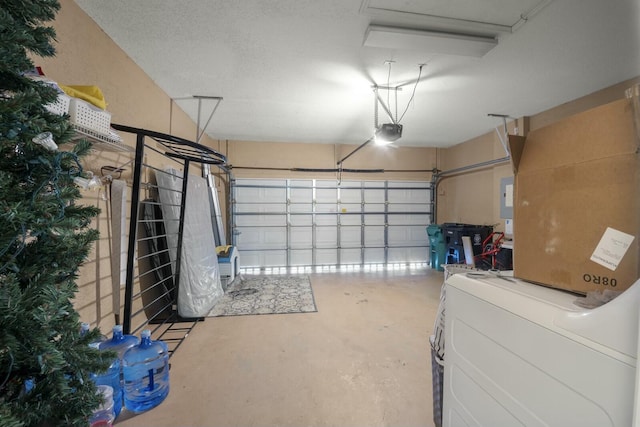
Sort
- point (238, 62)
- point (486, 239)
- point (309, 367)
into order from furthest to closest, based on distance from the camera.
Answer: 1. point (486, 239)
2. point (238, 62)
3. point (309, 367)

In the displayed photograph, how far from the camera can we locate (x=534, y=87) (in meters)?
2.96

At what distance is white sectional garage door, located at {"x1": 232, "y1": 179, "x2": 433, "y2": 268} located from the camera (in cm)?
557

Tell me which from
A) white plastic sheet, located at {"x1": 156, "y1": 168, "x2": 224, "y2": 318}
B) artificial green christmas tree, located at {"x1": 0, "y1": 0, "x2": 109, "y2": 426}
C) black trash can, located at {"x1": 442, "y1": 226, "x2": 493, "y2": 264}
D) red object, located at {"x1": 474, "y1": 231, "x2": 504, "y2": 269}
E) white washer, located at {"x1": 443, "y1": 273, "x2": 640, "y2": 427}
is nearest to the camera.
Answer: white washer, located at {"x1": 443, "y1": 273, "x2": 640, "y2": 427}

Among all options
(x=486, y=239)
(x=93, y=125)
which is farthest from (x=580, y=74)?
(x=93, y=125)

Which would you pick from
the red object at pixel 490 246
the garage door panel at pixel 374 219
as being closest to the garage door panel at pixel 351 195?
the garage door panel at pixel 374 219

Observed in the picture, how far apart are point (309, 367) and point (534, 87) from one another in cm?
396

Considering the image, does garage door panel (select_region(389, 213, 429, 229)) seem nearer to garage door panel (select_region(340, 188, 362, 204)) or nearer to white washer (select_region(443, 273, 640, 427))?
garage door panel (select_region(340, 188, 362, 204))

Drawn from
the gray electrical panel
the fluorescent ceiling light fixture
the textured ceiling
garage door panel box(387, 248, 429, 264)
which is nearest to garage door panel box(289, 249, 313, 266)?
garage door panel box(387, 248, 429, 264)

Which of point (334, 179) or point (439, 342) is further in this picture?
point (334, 179)

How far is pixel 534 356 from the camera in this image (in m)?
0.70

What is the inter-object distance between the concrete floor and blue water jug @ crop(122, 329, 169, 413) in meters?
0.06

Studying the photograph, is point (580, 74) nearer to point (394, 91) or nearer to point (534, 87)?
point (534, 87)

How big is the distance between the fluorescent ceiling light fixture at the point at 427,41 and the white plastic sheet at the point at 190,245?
2.39 metres

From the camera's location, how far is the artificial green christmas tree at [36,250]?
2.15ft
